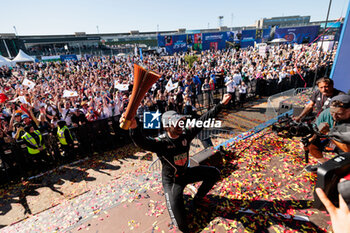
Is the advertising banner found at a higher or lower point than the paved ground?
higher

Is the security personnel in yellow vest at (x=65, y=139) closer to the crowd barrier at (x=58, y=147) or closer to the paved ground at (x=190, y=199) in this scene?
the crowd barrier at (x=58, y=147)

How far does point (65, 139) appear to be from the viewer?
7512 millimetres

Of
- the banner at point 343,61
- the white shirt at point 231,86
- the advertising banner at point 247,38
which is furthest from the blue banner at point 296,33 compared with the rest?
the banner at point 343,61

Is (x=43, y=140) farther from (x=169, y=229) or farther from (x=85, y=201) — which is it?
(x=169, y=229)

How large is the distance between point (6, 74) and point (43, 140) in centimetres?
3255

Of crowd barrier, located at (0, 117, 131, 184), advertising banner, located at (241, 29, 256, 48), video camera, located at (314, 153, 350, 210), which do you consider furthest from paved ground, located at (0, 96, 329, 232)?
advertising banner, located at (241, 29, 256, 48)

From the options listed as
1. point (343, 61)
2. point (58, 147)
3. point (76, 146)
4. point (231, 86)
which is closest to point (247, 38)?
point (231, 86)

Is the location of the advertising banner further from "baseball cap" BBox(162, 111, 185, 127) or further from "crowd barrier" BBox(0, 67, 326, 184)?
"baseball cap" BBox(162, 111, 185, 127)

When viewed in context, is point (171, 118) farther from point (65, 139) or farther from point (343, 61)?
point (343, 61)

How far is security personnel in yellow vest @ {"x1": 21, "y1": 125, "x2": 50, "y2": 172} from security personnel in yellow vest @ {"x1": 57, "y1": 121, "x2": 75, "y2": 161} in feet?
2.10

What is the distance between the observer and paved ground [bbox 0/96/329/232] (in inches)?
132

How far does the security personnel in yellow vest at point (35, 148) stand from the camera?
6.82 m

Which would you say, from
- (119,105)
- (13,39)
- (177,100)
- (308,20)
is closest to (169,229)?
(119,105)

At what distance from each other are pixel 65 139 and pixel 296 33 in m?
52.8
